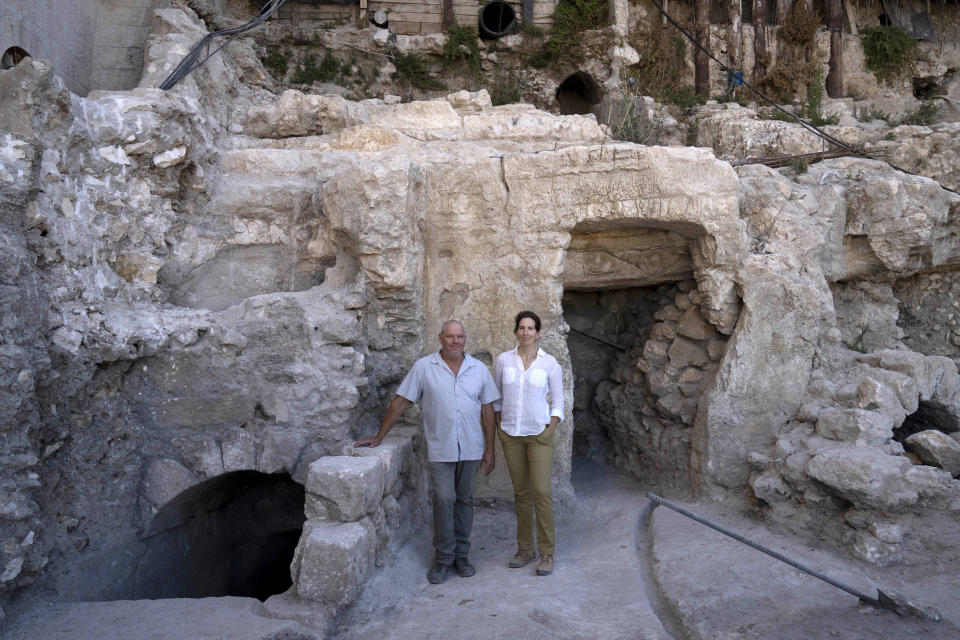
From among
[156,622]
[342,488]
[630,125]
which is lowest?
[156,622]

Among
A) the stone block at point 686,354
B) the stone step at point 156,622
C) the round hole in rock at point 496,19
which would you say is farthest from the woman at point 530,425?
the round hole in rock at point 496,19

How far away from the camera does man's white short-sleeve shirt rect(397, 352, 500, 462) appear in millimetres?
3844

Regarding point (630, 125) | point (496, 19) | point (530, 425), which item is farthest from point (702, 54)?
point (530, 425)

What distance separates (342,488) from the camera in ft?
11.2

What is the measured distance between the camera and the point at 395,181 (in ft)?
14.8

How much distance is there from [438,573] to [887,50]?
385 inches

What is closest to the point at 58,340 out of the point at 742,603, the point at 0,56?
the point at 0,56

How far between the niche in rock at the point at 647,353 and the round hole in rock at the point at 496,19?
4.44 meters

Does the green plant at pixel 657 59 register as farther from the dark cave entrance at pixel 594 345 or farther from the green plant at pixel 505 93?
the dark cave entrance at pixel 594 345

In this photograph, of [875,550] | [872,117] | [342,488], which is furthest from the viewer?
[872,117]

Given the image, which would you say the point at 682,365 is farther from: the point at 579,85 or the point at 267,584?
the point at 579,85

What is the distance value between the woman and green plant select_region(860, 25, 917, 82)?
8582mm

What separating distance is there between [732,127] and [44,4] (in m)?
6.21

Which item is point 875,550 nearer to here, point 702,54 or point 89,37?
point 89,37
